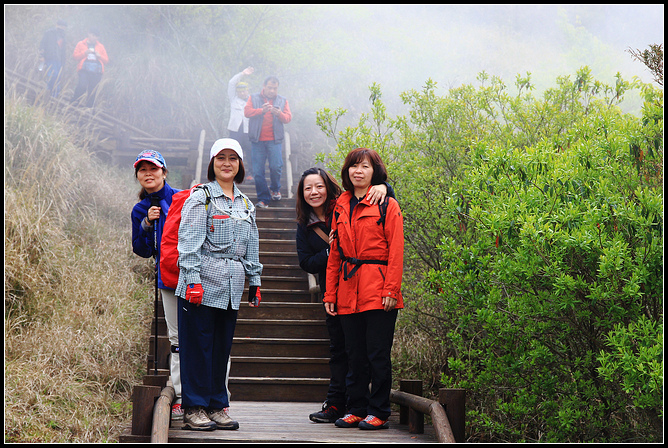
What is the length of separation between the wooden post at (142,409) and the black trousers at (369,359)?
4.12 ft

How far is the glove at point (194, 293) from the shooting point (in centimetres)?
344

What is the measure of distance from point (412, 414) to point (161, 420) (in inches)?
65.8

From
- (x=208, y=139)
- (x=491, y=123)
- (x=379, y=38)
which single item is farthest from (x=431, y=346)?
(x=379, y=38)

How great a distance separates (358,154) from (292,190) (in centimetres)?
676

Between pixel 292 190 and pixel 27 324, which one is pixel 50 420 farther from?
pixel 292 190

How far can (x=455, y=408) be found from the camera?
3.59 m

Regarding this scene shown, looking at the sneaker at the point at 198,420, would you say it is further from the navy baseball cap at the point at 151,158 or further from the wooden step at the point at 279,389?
the wooden step at the point at 279,389

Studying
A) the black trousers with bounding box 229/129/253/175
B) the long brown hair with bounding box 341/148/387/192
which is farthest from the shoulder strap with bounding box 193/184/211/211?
the black trousers with bounding box 229/129/253/175

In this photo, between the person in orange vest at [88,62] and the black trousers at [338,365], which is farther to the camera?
the person in orange vest at [88,62]

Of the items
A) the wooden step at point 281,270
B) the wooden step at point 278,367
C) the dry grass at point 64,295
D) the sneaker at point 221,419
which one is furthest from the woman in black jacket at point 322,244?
the wooden step at point 281,270

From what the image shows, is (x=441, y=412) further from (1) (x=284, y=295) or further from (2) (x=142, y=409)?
(1) (x=284, y=295)

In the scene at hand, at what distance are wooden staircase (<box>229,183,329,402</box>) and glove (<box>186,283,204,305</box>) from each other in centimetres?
238

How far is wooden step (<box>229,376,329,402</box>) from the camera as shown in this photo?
5.61m

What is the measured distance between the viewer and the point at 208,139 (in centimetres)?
1505
